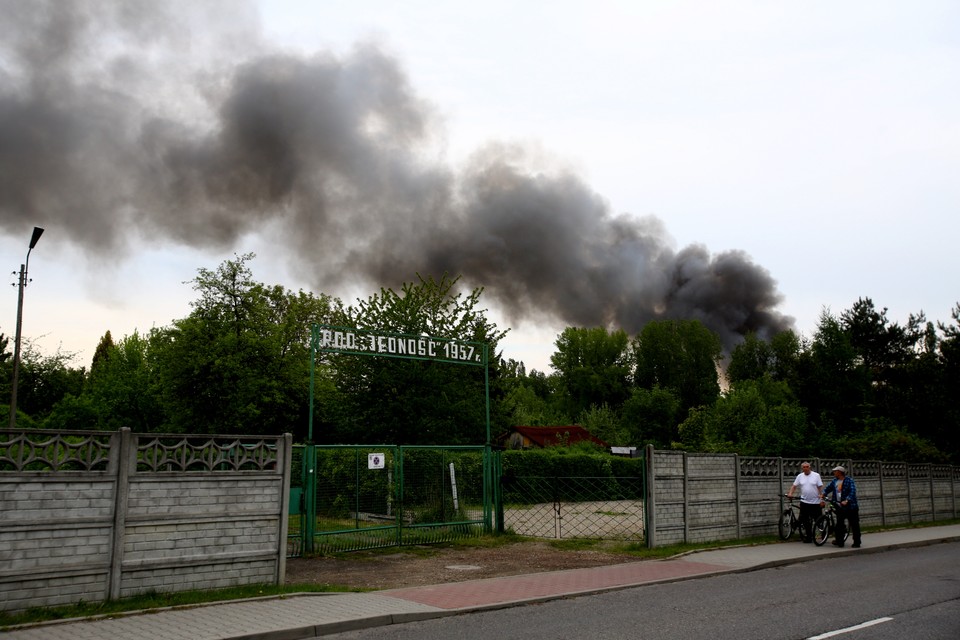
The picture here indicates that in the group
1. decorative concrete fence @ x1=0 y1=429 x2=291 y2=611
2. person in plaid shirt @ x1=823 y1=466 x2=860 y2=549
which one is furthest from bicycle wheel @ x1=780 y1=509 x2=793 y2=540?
decorative concrete fence @ x1=0 y1=429 x2=291 y2=611

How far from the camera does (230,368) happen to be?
117ft

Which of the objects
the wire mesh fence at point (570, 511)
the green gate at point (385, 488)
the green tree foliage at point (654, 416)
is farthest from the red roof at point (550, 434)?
the green gate at point (385, 488)

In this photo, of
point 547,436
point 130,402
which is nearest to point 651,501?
point 130,402

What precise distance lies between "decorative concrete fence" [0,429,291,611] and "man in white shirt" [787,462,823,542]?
39.0ft

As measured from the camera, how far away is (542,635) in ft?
26.1

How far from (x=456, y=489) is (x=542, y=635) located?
32.3 feet

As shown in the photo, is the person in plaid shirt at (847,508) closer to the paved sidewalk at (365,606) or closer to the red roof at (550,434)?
the paved sidewalk at (365,606)

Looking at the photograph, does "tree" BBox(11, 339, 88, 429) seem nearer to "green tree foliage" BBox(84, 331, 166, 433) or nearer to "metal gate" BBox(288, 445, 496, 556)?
"green tree foliage" BBox(84, 331, 166, 433)

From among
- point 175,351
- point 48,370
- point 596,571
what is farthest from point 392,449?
point 48,370

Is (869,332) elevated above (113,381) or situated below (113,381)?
above

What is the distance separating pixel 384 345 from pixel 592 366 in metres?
72.5

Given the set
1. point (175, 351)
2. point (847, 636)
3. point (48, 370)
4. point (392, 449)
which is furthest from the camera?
point (48, 370)

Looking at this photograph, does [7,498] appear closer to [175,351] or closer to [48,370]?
[175,351]

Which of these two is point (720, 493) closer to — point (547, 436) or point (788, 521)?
point (788, 521)
